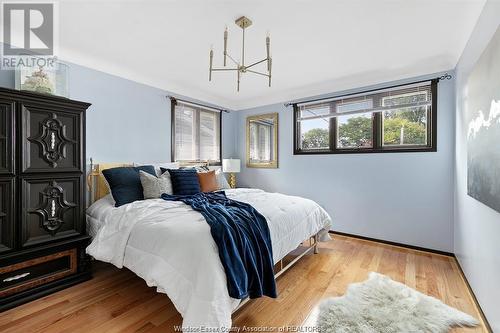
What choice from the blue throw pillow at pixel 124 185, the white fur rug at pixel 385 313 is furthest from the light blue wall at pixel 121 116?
the white fur rug at pixel 385 313

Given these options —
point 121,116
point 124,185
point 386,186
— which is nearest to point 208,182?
point 124,185

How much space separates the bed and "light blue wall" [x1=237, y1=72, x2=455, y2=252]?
119cm

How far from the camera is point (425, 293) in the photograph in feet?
6.82

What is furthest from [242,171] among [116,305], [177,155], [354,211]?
[116,305]

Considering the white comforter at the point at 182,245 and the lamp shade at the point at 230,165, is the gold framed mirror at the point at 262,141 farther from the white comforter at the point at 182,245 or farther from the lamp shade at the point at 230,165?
the white comforter at the point at 182,245

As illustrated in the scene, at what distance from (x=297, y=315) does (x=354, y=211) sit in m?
2.21

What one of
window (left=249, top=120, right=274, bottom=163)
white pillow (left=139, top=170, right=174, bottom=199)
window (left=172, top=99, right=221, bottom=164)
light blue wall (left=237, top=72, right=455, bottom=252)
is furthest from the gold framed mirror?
white pillow (left=139, top=170, right=174, bottom=199)

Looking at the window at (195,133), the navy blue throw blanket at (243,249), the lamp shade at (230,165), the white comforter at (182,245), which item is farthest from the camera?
the lamp shade at (230,165)

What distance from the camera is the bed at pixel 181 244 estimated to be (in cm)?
137

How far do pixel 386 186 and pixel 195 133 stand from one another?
3.15 meters

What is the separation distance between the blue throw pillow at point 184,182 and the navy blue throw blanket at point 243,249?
853 millimetres

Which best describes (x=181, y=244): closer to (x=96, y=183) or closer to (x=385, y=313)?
(x=385, y=313)

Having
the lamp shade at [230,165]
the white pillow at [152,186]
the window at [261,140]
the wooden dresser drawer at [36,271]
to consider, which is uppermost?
the window at [261,140]

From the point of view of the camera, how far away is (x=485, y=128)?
1565mm
